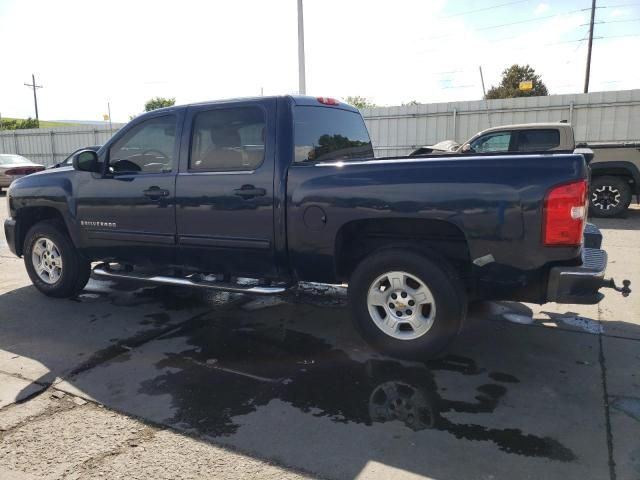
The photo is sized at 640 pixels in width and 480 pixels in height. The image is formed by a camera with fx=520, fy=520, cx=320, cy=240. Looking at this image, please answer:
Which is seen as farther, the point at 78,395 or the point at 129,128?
the point at 129,128

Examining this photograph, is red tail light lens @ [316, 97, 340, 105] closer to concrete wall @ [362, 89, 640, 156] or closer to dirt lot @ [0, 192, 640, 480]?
dirt lot @ [0, 192, 640, 480]

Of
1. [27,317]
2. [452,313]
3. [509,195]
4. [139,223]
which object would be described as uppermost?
[509,195]

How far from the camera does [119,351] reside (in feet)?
13.8

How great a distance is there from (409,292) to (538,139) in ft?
24.0

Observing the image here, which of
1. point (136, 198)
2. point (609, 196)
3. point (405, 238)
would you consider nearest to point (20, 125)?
point (609, 196)

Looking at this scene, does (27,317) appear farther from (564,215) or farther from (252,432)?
(564,215)

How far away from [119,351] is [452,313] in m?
2.64

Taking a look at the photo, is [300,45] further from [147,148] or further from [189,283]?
[189,283]

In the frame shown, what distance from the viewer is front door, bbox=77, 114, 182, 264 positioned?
4680 millimetres

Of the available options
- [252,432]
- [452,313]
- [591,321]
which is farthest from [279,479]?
[591,321]

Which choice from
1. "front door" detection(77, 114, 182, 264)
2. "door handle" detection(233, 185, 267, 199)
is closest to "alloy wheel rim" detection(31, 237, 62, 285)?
"front door" detection(77, 114, 182, 264)

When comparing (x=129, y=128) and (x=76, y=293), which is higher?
(x=129, y=128)

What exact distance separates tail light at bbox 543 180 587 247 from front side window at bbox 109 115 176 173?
10.3ft

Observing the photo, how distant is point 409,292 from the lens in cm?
377
